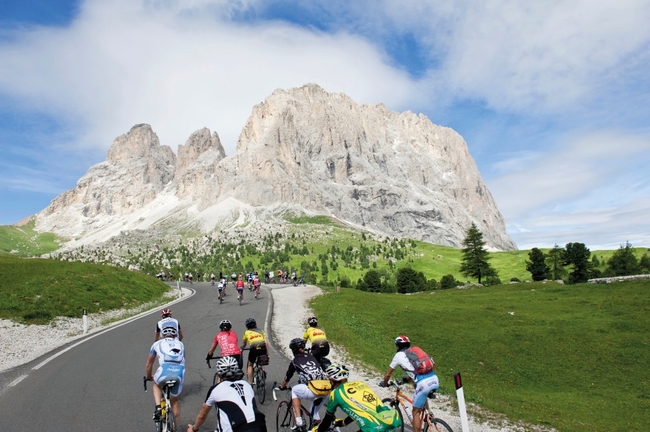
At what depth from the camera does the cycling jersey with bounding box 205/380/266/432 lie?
20.1 ft

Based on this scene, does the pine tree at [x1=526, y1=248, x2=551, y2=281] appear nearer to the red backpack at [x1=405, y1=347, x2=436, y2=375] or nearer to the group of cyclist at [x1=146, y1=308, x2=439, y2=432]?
the group of cyclist at [x1=146, y1=308, x2=439, y2=432]

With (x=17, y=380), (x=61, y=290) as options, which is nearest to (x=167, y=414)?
(x=17, y=380)

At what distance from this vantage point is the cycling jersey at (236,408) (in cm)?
612

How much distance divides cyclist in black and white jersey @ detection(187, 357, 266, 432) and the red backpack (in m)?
4.30

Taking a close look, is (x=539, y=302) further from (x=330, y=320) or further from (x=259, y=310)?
(x=259, y=310)

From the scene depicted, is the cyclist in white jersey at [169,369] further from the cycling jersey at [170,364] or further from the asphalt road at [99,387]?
the asphalt road at [99,387]

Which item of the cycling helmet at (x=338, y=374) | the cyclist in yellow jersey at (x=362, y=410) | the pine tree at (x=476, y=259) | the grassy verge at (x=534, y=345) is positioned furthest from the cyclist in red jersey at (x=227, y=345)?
the pine tree at (x=476, y=259)

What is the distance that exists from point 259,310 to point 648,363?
26.0 meters

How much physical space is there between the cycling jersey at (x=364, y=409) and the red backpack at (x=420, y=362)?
2875 mm

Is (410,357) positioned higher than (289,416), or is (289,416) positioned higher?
(410,357)

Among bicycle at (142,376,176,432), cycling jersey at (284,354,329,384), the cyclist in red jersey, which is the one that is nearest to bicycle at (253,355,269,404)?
the cyclist in red jersey

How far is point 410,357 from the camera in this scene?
959cm

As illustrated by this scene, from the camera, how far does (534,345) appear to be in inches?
1057

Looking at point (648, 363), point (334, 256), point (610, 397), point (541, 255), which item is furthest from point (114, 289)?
point (334, 256)
